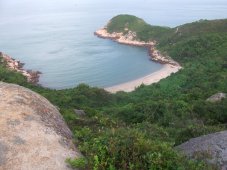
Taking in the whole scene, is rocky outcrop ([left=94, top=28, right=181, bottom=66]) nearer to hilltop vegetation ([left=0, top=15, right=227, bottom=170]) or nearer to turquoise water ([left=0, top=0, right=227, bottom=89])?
hilltop vegetation ([left=0, top=15, right=227, bottom=170])

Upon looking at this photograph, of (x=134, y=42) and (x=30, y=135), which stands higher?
(x=30, y=135)

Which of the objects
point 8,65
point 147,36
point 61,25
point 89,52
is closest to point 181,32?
point 147,36

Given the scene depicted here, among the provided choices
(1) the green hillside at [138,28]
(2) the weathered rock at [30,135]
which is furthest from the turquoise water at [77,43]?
(2) the weathered rock at [30,135]

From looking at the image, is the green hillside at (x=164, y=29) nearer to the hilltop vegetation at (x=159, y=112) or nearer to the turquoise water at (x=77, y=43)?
the hilltop vegetation at (x=159, y=112)

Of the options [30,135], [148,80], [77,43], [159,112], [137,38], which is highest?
[30,135]

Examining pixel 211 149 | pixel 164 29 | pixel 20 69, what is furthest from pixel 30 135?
pixel 164 29

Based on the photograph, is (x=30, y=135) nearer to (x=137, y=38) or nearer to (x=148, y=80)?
(x=148, y=80)

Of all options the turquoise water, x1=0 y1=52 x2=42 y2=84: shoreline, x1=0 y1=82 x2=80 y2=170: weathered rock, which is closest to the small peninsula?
the turquoise water
